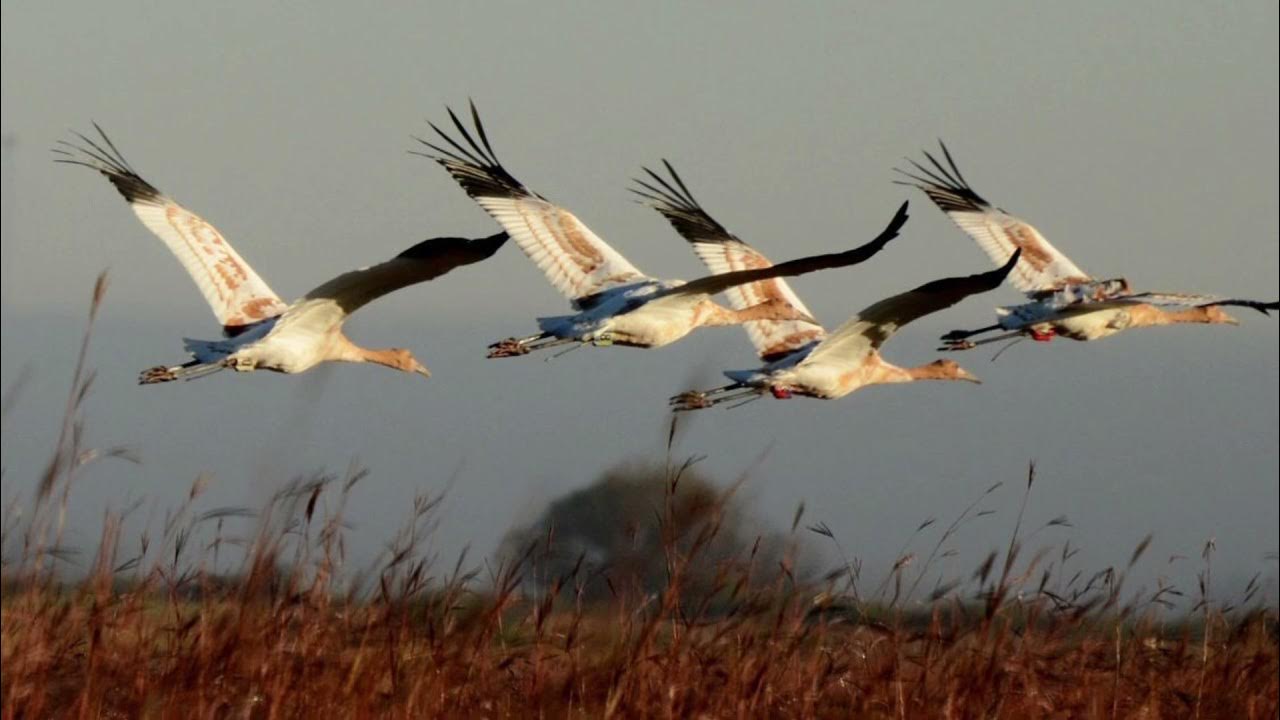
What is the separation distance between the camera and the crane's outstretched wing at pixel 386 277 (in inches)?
507

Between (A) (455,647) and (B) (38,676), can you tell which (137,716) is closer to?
(B) (38,676)

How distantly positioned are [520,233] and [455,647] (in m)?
8.88

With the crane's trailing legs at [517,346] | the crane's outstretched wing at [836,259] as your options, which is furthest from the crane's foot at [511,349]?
the crane's outstretched wing at [836,259]

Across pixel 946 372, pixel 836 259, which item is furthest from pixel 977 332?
pixel 836 259

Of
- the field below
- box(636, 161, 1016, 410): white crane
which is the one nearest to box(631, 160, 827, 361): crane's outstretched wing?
box(636, 161, 1016, 410): white crane

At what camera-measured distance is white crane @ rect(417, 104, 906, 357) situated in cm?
1497

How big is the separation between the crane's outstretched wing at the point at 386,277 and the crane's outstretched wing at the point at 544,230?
1456mm

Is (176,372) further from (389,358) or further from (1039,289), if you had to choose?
(1039,289)

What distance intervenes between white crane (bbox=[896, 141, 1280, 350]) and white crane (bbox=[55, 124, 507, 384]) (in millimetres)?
6616

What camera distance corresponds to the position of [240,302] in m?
15.3

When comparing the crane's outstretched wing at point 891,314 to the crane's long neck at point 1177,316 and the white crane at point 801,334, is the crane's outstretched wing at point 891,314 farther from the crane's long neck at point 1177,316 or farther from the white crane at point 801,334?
the crane's long neck at point 1177,316

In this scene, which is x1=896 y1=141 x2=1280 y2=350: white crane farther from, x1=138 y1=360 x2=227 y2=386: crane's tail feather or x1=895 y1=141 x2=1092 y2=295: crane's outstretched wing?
x1=138 y1=360 x2=227 y2=386: crane's tail feather

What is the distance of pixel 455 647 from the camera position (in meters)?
6.66

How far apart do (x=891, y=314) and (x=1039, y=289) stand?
158 inches
